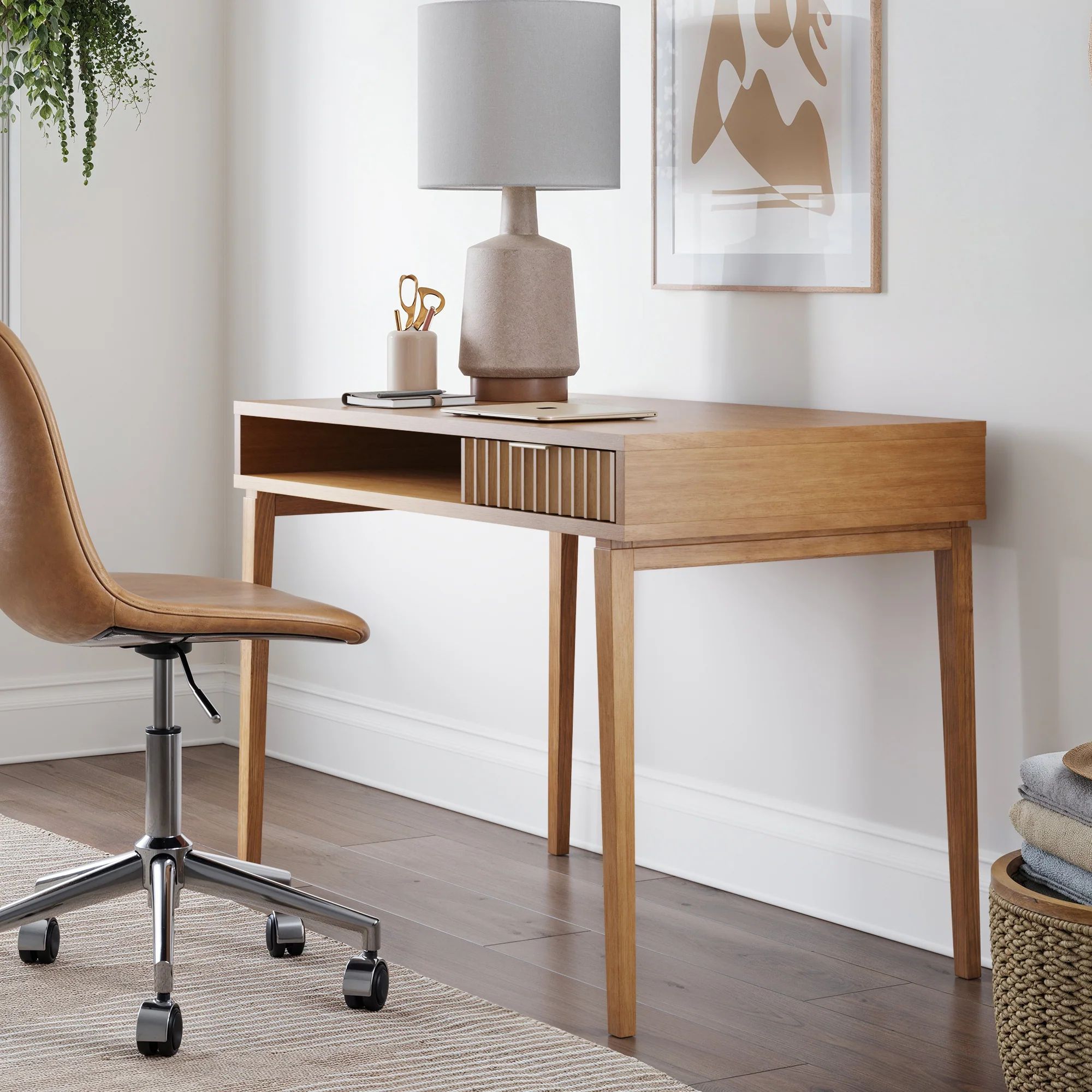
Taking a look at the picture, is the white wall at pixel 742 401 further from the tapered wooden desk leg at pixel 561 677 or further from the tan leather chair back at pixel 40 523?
the tan leather chair back at pixel 40 523

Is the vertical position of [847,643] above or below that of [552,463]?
below

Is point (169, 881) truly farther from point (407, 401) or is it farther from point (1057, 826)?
point (1057, 826)

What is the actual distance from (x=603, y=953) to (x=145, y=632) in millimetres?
868

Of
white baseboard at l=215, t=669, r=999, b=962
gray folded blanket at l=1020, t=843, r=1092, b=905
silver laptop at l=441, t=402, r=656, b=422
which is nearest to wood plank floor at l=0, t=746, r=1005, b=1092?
white baseboard at l=215, t=669, r=999, b=962

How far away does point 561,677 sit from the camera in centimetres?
320

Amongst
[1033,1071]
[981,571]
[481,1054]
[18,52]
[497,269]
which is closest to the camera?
[1033,1071]

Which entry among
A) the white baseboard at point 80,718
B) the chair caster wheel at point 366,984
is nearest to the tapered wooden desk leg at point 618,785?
the chair caster wheel at point 366,984

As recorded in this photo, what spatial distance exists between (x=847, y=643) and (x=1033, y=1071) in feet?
3.13

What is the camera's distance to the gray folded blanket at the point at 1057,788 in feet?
6.55

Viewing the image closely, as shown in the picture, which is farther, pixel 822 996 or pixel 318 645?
pixel 318 645

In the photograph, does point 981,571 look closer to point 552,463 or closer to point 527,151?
point 552,463

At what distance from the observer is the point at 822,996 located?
2.46 metres

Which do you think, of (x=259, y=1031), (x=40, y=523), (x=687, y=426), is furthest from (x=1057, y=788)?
(x=40, y=523)

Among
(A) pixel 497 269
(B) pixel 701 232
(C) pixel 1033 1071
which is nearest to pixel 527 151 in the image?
(A) pixel 497 269
